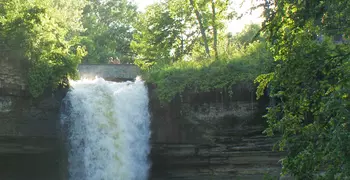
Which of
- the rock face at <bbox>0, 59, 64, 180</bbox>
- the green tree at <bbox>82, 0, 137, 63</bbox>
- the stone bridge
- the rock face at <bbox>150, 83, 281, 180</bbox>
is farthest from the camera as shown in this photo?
the green tree at <bbox>82, 0, 137, 63</bbox>

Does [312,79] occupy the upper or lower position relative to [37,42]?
lower

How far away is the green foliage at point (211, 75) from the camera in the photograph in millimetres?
18203

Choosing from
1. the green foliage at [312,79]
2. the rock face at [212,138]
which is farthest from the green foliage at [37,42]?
the green foliage at [312,79]

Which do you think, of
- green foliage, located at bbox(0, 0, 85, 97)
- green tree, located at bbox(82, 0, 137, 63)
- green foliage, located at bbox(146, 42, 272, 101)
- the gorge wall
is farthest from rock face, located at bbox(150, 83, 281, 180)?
green tree, located at bbox(82, 0, 137, 63)

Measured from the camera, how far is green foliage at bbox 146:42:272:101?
18.2m

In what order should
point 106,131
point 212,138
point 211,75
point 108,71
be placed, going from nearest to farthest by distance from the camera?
point 106,131 < point 211,75 < point 212,138 < point 108,71

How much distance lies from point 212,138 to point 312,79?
12.2 meters

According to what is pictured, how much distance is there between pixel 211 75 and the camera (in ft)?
61.0

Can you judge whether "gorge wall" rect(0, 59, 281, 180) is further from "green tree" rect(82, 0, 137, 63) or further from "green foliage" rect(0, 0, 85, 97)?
"green tree" rect(82, 0, 137, 63)

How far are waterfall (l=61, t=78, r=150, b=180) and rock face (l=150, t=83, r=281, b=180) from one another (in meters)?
0.63

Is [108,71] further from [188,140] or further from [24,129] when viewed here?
[24,129]

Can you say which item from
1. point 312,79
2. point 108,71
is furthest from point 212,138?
point 108,71

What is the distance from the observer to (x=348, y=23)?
640 centimetres

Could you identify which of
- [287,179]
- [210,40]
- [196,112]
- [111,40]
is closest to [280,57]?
[287,179]
